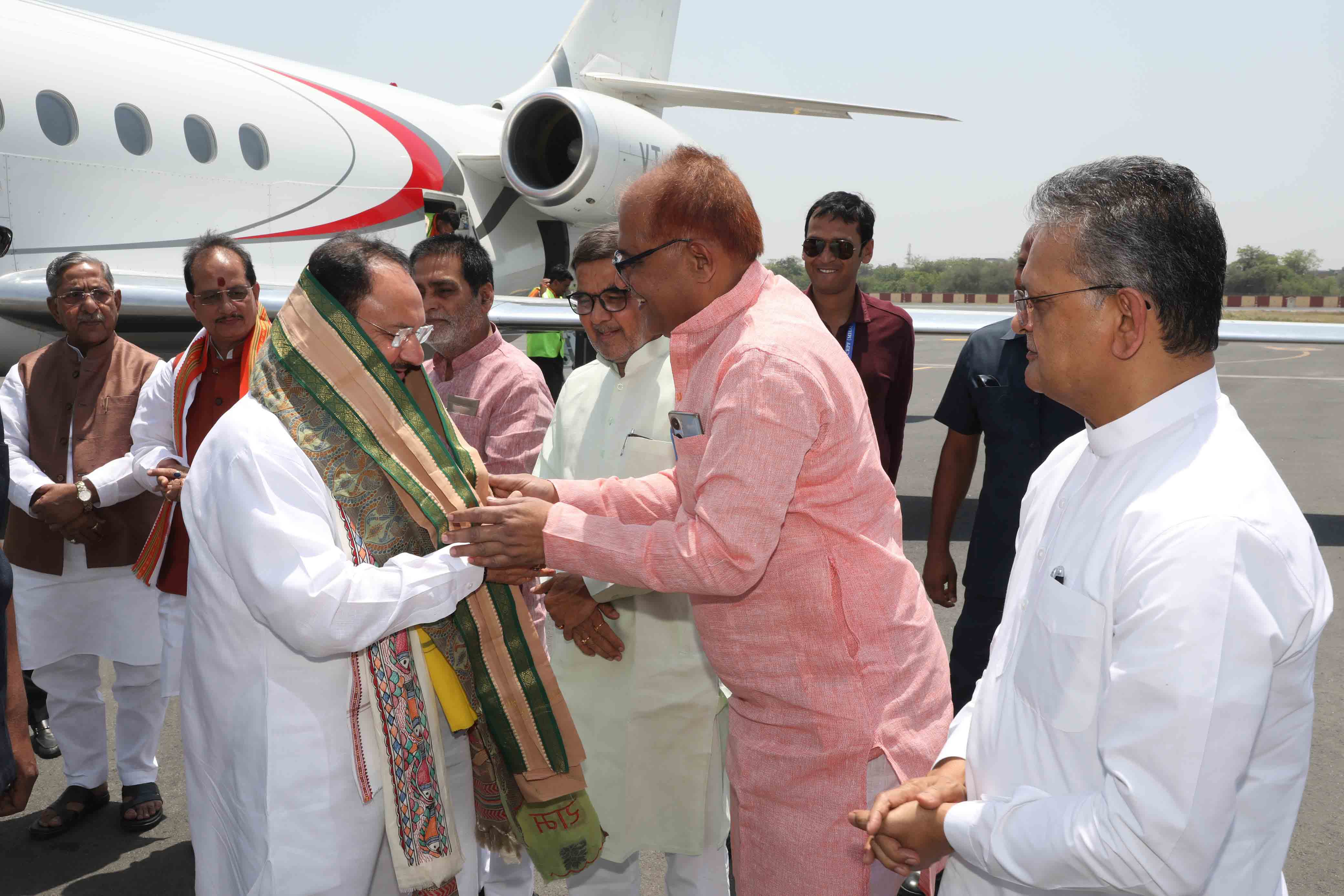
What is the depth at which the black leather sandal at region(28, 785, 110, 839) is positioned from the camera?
350 centimetres

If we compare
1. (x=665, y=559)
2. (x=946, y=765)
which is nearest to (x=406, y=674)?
(x=665, y=559)

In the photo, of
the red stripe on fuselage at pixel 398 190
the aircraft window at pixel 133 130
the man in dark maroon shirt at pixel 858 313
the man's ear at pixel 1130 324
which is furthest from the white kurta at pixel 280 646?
the red stripe on fuselage at pixel 398 190

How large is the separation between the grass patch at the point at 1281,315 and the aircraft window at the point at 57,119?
41761 mm

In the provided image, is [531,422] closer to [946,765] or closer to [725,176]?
[725,176]

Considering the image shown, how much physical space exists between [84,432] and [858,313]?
121 inches

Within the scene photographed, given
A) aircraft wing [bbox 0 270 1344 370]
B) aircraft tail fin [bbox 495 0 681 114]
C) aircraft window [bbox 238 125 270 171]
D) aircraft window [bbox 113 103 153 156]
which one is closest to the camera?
aircraft wing [bbox 0 270 1344 370]

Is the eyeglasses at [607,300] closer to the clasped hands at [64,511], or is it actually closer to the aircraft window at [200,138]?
the clasped hands at [64,511]

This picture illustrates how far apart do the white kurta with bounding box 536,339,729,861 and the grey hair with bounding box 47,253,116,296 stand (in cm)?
232

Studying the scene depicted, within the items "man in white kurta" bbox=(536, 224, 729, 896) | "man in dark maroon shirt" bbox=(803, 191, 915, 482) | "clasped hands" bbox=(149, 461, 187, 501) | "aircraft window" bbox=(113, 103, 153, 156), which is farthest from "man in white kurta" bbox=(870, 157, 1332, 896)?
"aircraft window" bbox=(113, 103, 153, 156)

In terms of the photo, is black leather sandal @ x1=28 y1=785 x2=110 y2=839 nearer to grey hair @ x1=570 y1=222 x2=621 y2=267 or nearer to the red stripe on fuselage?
grey hair @ x1=570 y1=222 x2=621 y2=267

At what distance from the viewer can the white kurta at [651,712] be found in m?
2.74

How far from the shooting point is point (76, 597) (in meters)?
3.75

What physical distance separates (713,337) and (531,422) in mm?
1410

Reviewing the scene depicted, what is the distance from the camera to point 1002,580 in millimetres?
3338
